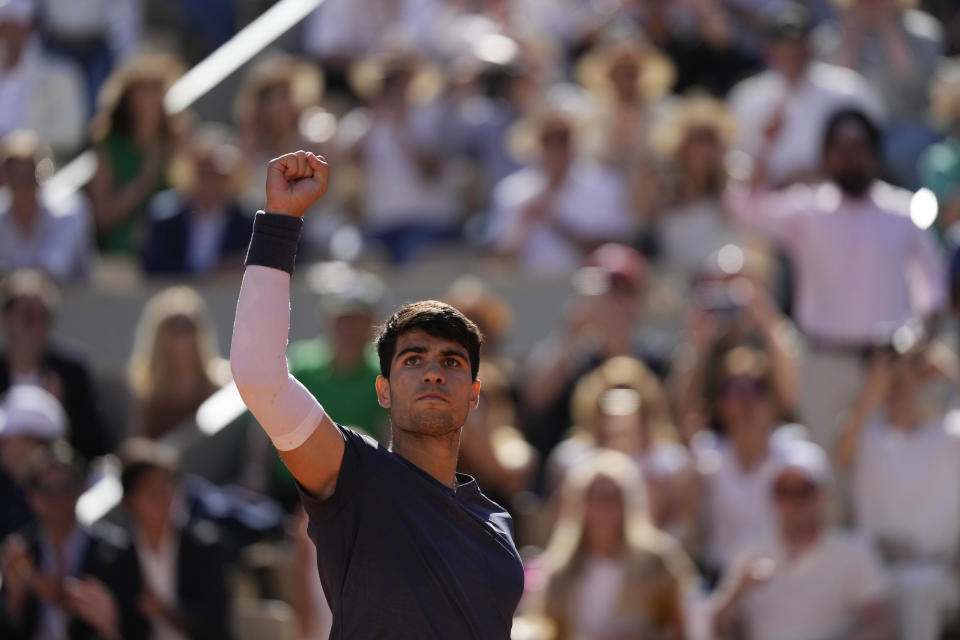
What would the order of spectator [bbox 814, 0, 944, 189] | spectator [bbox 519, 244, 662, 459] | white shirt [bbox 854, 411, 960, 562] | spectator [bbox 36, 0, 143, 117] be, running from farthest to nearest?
spectator [bbox 36, 0, 143, 117]
spectator [bbox 814, 0, 944, 189]
spectator [bbox 519, 244, 662, 459]
white shirt [bbox 854, 411, 960, 562]

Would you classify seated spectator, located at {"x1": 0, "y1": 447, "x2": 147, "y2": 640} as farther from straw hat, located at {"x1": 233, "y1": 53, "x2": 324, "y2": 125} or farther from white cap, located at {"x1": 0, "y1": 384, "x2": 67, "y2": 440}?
straw hat, located at {"x1": 233, "y1": 53, "x2": 324, "y2": 125}

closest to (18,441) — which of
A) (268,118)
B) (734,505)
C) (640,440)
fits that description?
(640,440)

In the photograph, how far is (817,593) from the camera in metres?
7.64

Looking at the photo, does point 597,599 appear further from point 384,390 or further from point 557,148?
point 384,390

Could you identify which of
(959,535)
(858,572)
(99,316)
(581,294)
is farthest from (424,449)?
(99,316)

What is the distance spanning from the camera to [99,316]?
10117 millimetres

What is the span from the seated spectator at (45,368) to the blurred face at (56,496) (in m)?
1.20

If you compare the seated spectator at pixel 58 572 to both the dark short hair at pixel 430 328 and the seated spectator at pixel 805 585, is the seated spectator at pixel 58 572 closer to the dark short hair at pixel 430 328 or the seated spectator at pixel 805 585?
the seated spectator at pixel 805 585

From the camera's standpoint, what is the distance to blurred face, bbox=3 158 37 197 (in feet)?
32.4

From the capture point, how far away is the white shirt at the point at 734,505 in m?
8.01

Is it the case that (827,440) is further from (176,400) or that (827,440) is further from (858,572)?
(176,400)

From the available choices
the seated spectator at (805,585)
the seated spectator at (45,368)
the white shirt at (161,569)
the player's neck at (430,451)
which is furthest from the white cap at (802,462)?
the player's neck at (430,451)

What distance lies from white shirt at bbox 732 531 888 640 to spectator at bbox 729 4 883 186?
266 centimetres

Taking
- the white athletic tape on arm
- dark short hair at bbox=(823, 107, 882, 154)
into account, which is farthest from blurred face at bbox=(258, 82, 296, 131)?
the white athletic tape on arm
